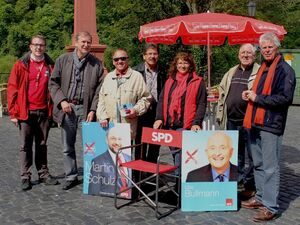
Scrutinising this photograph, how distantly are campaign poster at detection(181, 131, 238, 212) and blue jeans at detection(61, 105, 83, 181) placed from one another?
5.04 ft

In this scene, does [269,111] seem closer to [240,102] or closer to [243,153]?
[240,102]

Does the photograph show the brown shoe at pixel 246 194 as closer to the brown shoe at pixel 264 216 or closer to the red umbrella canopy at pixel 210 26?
the brown shoe at pixel 264 216

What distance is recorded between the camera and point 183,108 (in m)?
5.03

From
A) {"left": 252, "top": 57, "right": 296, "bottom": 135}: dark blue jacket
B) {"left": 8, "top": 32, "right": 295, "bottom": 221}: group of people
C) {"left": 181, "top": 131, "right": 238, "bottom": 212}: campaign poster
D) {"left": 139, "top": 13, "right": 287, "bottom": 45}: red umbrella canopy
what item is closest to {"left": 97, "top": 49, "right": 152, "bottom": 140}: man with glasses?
{"left": 8, "top": 32, "right": 295, "bottom": 221}: group of people

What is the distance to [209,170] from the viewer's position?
4.88 meters

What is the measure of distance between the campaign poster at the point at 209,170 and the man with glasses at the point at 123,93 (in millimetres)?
746

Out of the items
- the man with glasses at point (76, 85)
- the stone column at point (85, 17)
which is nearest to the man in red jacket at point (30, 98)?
the man with glasses at point (76, 85)

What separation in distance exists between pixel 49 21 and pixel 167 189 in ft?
90.7

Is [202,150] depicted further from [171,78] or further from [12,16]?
[12,16]

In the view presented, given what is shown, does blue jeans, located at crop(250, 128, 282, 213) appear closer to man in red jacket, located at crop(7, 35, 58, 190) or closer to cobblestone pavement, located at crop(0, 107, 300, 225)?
cobblestone pavement, located at crop(0, 107, 300, 225)

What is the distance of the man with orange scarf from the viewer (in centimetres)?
435

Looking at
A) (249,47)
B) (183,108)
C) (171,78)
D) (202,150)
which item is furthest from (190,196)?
(249,47)

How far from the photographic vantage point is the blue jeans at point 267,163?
4.52 meters

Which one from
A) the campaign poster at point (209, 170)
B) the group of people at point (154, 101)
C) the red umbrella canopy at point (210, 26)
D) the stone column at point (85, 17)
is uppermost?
the stone column at point (85, 17)
